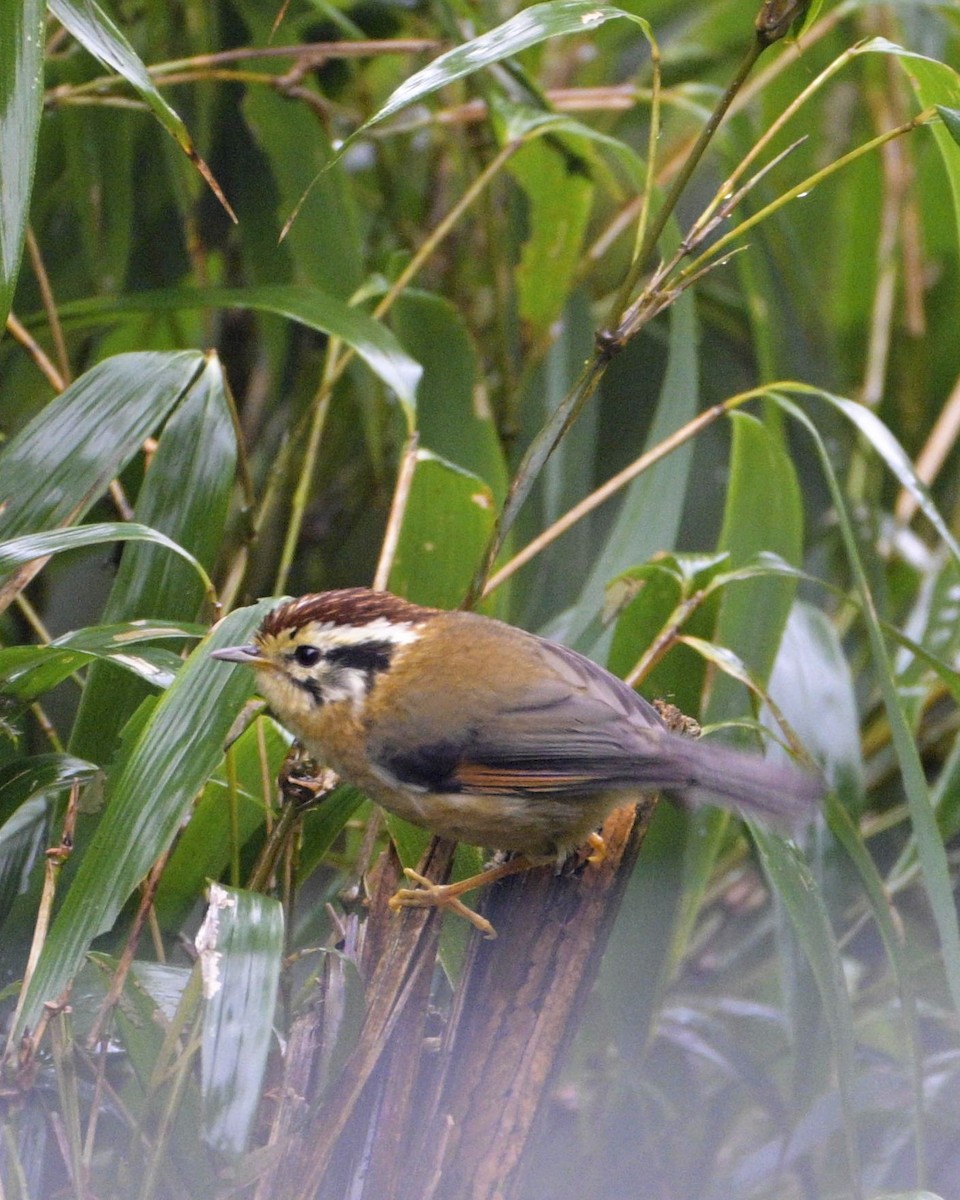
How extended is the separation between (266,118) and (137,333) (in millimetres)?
494

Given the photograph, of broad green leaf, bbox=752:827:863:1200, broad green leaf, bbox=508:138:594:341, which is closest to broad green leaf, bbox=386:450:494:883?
broad green leaf, bbox=752:827:863:1200

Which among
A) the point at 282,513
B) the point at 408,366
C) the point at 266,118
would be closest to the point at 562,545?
the point at 282,513

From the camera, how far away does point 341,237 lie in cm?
237

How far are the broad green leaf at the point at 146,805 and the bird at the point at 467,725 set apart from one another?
0.06m

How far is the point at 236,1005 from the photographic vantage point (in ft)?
4.12

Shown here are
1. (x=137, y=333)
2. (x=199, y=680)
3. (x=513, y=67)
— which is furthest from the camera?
(x=137, y=333)

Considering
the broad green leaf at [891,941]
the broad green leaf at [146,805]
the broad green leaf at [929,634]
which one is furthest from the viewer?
the broad green leaf at [929,634]

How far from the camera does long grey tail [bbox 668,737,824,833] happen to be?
4.60 ft

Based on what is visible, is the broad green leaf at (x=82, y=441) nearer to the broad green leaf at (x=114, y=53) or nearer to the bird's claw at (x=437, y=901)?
the broad green leaf at (x=114, y=53)

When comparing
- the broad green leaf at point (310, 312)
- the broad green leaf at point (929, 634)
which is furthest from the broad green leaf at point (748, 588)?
the broad green leaf at point (310, 312)

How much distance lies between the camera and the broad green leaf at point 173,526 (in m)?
1.70

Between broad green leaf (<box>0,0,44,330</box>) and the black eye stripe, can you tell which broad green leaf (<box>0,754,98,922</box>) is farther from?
broad green leaf (<box>0,0,44,330</box>)

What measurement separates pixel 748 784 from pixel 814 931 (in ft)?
0.94

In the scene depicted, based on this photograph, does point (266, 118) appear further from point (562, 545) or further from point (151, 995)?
point (151, 995)
